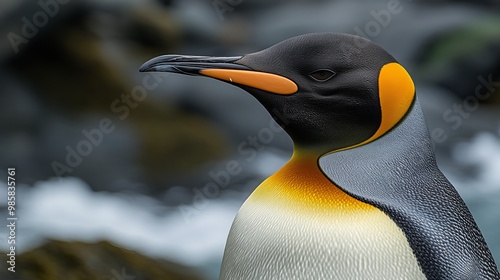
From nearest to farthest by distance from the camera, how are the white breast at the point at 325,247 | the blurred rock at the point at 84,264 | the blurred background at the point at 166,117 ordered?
1. the white breast at the point at 325,247
2. the blurred rock at the point at 84,264
3. the blurred background at the point at 166,117

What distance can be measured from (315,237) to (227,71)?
0.29 metres

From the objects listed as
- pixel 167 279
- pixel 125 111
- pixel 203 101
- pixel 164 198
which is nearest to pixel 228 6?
pixel 203 101

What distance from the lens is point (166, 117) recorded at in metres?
4.01

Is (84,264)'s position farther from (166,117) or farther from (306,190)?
(306,190)

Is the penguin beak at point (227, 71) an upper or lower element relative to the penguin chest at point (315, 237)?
upper

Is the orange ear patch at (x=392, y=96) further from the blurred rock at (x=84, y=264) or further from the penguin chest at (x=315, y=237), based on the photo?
the blurred rock at (x=84, y=264)

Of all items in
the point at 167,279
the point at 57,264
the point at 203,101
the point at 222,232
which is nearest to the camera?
the point at 57,264

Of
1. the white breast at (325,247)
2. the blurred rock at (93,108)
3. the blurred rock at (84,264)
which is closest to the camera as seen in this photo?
the white breast at (325,247)

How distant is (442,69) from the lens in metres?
4.44

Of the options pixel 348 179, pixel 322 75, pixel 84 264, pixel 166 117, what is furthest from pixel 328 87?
pixel 166 117

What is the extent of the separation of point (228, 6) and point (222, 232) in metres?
1.41

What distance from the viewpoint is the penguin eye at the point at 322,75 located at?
3.53 feet

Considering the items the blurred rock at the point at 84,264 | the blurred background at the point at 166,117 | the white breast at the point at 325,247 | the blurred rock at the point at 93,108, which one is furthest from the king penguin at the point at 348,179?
the blurred rock at the point at 93,108

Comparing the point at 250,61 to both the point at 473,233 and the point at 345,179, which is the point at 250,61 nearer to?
the point at 345,179
